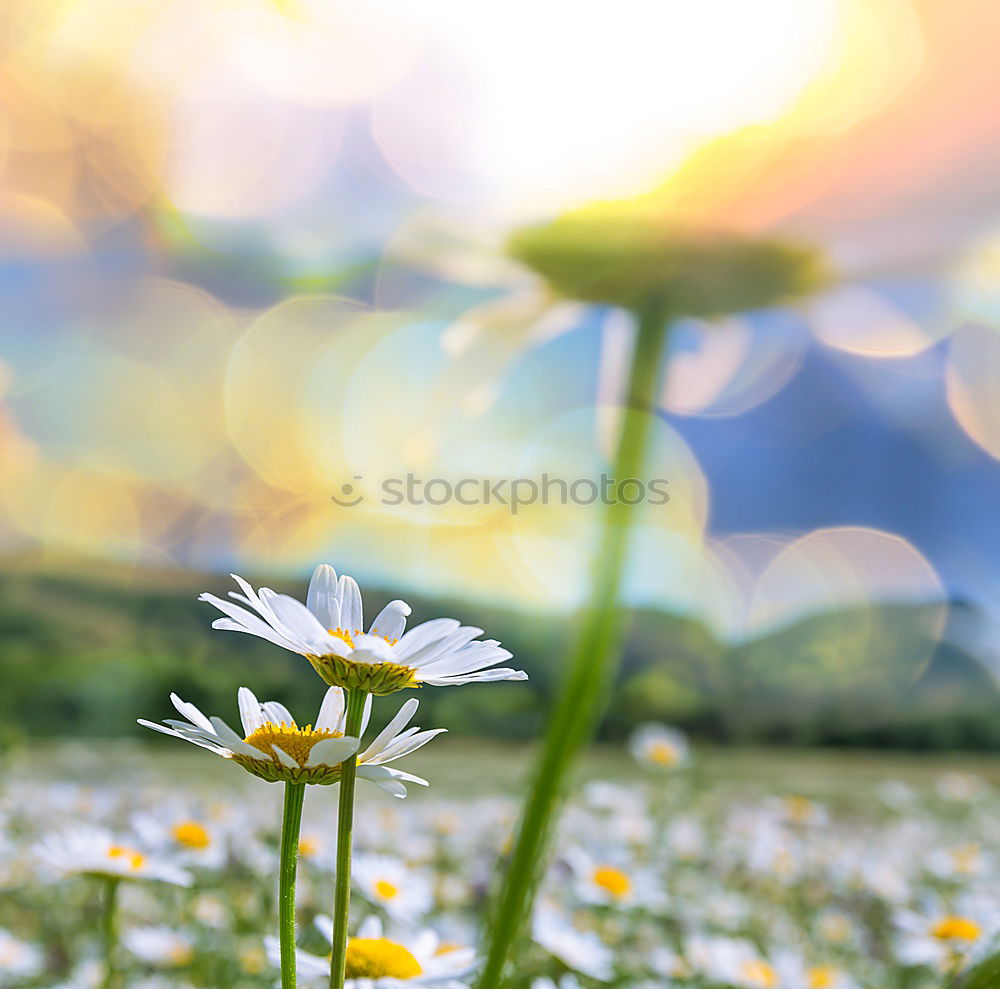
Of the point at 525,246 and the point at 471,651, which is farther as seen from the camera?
the point at 525,246

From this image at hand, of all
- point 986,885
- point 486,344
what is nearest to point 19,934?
point 486,344

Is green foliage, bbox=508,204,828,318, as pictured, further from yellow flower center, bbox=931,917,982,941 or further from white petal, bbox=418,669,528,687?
yellow flower center, bbox=931,917,982,941

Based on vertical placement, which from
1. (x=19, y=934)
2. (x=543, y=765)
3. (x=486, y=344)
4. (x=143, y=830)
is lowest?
(x=19, y=934)

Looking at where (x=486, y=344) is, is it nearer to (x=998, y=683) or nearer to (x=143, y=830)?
(x=143, y=830)

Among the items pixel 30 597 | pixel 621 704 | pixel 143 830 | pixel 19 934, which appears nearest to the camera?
pixel 143 830

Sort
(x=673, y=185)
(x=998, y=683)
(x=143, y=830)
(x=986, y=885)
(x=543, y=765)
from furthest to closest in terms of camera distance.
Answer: (x=998, y=683) → (x=986, y=885) → (x=143, y=830) → (x=673, y=185) → (x=543, y=765)

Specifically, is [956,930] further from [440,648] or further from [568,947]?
[440,648]

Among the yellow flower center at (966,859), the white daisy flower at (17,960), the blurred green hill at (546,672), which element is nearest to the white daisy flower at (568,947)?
the white daisy flower at (17,960)

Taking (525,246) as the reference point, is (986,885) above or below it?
below

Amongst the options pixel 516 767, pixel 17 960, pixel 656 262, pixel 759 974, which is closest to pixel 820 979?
pixel 759 974
